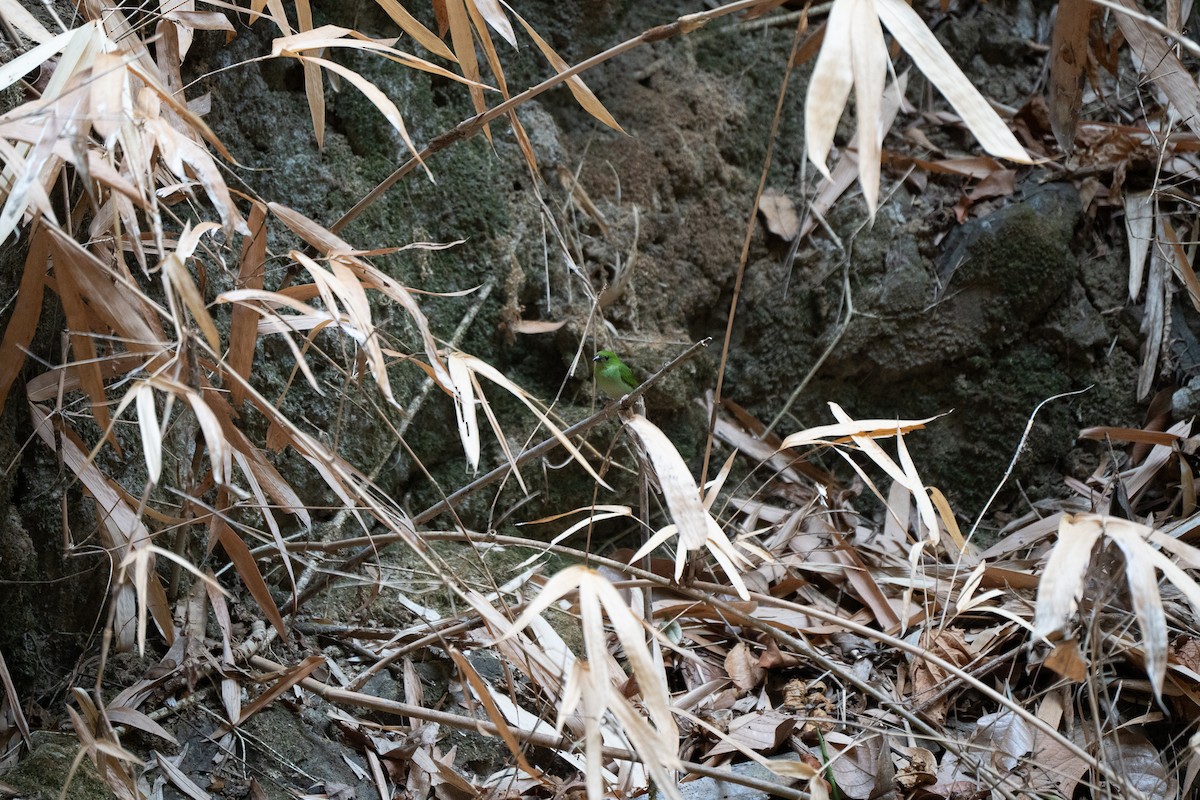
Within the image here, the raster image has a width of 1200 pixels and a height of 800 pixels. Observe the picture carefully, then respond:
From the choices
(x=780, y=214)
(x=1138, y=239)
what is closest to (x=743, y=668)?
(x=780, y=214)

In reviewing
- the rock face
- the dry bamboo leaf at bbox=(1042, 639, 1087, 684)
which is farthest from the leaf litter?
the rock face

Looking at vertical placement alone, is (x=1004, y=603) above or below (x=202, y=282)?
below

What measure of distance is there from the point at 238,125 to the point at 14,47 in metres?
0.39

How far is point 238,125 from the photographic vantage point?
62.9 inches

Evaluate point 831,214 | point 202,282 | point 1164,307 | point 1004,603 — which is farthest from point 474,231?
point 1164,307

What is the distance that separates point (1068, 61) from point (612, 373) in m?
0.99

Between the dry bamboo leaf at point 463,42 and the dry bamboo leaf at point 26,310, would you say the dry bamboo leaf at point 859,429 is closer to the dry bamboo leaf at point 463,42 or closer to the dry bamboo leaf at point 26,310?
the dry bamboo leaf at point 463,42

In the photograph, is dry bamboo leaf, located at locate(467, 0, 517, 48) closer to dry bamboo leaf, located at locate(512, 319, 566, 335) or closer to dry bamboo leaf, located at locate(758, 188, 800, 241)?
dry bamboo leaf, located at locate(512, 319, 566, 335)

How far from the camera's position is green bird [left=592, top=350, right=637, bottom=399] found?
1.91 m

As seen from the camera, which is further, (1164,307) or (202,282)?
(1164,307)

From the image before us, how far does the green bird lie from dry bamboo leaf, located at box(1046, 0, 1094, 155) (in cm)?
90

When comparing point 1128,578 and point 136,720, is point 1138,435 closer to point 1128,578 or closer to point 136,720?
point 1128,578

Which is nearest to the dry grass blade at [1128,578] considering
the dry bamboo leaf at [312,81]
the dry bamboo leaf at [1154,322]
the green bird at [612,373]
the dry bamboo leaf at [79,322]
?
the dry bamboo leaf at [79,322]

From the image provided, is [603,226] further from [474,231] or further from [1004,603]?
[1004,603]
